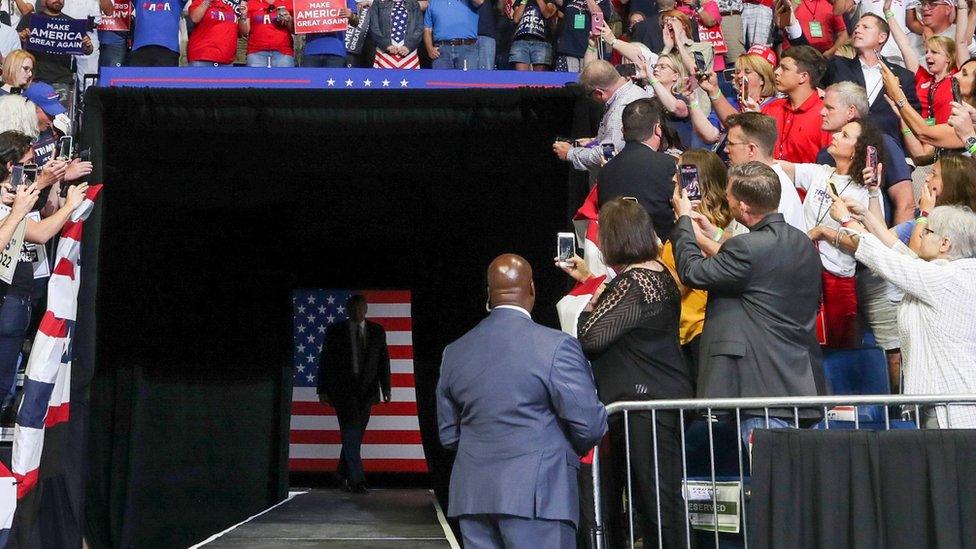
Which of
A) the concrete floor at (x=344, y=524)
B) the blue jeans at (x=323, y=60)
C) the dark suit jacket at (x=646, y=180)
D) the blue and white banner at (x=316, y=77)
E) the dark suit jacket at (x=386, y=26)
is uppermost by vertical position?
the dark suit jacket at (x=386, y=26)

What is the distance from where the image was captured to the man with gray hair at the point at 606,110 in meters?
6.14

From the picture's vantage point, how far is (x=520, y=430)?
4.08m

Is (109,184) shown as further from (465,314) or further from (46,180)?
(465,314)

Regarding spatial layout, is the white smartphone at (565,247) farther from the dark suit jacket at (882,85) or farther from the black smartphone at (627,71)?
the dark suit jacket at (882,85)

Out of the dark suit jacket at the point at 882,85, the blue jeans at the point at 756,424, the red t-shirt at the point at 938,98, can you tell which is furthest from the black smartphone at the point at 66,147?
the red t-shirt at the point at 938,98

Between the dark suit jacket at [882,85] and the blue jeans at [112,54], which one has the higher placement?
the blue jeans at [112,54]

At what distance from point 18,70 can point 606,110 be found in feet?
14.3

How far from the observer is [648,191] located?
215 inches

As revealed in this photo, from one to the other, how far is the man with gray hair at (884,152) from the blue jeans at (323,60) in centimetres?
402

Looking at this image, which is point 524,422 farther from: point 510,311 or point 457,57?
point 457,57

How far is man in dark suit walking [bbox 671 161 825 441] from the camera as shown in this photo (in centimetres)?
441

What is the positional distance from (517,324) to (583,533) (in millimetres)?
1294

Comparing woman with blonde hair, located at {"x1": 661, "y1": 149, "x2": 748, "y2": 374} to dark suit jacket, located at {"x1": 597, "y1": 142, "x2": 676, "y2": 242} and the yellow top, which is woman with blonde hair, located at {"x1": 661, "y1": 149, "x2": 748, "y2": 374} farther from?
dark suit jacket, located at {"x1": 597, "y1": 142, "x2": 676, "y2": 242}

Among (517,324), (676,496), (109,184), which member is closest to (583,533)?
Answer: (676,496)
